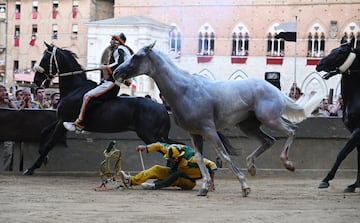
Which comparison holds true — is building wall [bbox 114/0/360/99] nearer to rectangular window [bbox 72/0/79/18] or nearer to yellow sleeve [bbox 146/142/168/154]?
rectangular window [bbox 72/0/79/18]

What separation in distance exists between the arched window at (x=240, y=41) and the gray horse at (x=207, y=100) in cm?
5189

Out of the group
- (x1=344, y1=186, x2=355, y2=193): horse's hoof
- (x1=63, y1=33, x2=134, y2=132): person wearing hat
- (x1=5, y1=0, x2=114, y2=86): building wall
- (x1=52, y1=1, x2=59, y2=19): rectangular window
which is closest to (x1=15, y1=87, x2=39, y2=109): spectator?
(x1=63, y1=33, x2=134, y2=132): person wearing hat

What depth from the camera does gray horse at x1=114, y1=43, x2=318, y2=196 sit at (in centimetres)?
1177

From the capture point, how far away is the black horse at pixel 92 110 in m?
14.5

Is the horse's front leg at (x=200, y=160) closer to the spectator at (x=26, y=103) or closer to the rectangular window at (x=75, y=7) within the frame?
the spectator at (x=26, y=103)

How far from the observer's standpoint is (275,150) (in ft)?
54.4

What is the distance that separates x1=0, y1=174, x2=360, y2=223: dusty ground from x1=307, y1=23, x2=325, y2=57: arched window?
4947 cm

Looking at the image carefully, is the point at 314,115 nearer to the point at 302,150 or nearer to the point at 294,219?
the point at 302,150

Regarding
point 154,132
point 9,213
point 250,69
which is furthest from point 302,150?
point 250,69

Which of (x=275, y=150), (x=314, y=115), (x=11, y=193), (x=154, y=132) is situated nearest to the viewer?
(x=11, y=193)

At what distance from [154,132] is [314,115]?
4872mm

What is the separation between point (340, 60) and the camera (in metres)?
13.3

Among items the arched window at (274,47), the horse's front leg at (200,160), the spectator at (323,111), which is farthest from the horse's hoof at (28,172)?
the arched window at (274,47)

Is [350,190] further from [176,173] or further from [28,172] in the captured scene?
[28,172]
